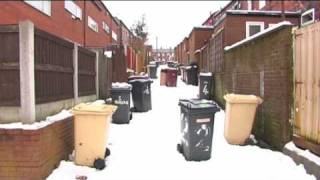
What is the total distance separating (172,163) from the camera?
6922 millimetres

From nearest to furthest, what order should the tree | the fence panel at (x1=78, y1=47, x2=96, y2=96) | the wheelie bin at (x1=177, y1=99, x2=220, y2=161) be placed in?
the wheelie bin at (x1=177, y1=99, x2=220, y2=161) < the fence panel at (x1=78, y1=47, x2=96, y2=96) < the tree

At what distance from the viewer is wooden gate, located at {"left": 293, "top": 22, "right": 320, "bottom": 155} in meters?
6.06

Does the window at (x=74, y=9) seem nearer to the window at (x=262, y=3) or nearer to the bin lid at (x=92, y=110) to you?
the window at (x=262, y=3)

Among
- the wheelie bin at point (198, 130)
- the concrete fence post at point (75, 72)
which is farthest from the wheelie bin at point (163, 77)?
the wheelie bin at point (198, 130)

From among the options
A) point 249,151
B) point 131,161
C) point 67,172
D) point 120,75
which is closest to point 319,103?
point 249,151

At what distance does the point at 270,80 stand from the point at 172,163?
8.61 ft

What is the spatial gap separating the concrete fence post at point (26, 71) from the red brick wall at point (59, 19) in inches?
320

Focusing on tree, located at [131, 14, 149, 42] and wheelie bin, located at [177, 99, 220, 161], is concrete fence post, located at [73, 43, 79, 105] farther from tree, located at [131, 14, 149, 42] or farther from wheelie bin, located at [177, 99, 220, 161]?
tree, located at [131, 14, 149, 42]

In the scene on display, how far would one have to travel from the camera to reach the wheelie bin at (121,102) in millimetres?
10867

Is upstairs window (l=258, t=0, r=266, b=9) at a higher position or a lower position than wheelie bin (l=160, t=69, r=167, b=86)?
higher

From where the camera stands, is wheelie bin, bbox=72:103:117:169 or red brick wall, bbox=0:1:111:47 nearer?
wheelie bin, bbox=72:103:117:169

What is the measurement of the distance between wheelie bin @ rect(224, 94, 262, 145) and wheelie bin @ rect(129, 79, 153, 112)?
200 inches

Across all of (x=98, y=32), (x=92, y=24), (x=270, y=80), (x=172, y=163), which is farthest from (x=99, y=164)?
(x=98, y=32)

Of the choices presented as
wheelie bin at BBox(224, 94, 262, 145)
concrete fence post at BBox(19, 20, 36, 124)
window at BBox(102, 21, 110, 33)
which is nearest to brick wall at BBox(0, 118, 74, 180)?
concrete fence post at BBox(19, 20, 36, 124)
